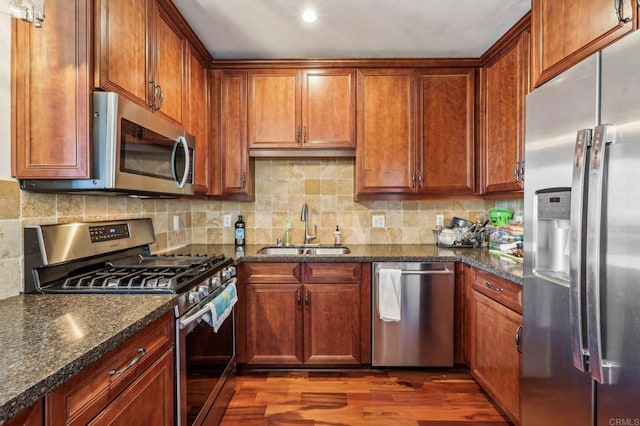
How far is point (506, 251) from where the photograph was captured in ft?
7.63

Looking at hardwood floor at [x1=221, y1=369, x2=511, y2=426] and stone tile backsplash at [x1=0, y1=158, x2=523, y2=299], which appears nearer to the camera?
hardwood floor at [x1=221, y1=369, x2=511, y2=426]

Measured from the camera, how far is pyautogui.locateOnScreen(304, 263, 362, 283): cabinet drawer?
8.11ft

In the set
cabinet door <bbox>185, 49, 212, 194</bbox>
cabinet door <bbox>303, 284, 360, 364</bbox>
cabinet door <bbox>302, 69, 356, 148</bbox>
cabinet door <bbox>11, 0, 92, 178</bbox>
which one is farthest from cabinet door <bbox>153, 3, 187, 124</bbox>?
cabinet door <bbox>303, 284, 360, 364</bbox>

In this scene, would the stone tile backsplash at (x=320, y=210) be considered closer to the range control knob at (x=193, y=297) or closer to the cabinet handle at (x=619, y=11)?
the range control knob at (x=193, y=297)

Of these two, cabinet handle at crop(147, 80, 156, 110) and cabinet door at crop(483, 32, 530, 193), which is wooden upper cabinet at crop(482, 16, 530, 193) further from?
cabinet handle at crop(147, 80, 156, 110)

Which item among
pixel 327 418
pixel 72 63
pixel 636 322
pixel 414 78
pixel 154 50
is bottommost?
pixel 327 418

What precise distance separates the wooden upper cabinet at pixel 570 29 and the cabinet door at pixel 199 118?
6.31 feet

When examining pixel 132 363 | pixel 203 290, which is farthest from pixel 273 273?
pixel 132 363

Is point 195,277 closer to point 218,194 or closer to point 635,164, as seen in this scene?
point 218,194

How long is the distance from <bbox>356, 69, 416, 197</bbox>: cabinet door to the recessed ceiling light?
2.25 ft

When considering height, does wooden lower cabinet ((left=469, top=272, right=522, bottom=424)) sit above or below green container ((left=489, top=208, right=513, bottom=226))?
below

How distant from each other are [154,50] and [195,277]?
1.17 meters

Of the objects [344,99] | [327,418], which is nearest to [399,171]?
[344,99]

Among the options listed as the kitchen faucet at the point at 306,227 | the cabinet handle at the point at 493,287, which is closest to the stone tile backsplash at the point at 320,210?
the kitchen faucet at the point at 306,227
